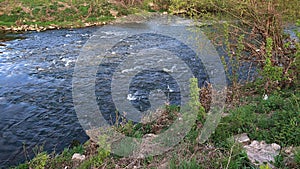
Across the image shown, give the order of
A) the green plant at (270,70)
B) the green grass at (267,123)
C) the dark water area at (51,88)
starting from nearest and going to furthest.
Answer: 1. the green grass at (267,123)
2. the green plant at (270,70)
3. the dark water area at (51,88)

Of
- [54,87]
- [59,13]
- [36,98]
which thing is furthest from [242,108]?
[59,13]

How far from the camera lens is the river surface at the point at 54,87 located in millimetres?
7609

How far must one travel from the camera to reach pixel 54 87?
10758 mm

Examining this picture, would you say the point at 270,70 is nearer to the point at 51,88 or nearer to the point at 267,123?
the point at 267,123

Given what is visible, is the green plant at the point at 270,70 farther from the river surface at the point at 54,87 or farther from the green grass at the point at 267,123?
the river surface at the point at 54,87

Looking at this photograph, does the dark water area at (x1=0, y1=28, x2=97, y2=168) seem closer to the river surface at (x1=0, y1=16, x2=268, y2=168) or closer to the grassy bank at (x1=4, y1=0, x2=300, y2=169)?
the river surface at (x1=0, y1=16, x2=268, y2=168)

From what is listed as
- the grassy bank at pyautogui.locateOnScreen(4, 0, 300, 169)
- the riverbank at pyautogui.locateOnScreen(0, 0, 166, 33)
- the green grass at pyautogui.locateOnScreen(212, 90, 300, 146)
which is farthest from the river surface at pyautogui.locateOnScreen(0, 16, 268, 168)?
the riverbank at pyautogui.locateOnScreen(0, 0, 166, 33)

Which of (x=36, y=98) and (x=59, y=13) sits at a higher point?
(x=59, y=13)

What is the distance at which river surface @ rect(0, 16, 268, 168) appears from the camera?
300 inches

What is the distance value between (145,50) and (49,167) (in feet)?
33.0

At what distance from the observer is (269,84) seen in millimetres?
7898

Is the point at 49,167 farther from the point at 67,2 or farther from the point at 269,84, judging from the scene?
the point at 67,2

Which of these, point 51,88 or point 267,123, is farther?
point 51,88

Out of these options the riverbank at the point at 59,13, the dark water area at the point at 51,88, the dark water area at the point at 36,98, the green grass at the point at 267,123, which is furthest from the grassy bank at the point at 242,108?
the riverbank at the point at 59,13
